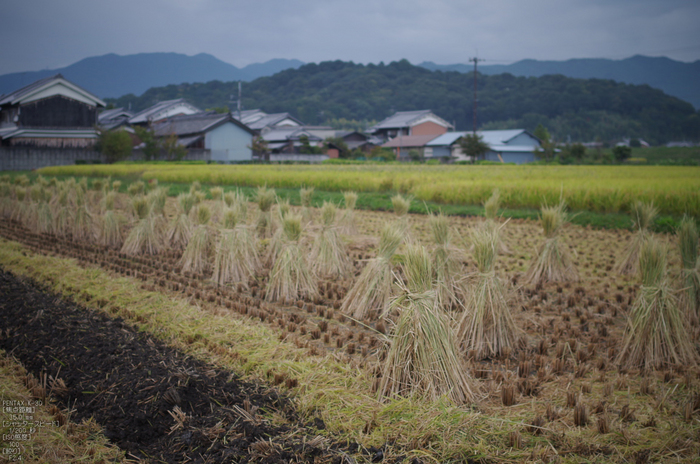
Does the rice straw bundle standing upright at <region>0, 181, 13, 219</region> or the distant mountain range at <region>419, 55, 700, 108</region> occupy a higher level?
the distant mountain range at <region>419, 55, 700, 108</region>

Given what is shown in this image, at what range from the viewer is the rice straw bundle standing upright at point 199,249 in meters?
6.47

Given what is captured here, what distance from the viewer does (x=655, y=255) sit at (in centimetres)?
379

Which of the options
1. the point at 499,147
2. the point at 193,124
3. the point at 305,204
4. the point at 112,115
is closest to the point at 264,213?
the point at 305,204

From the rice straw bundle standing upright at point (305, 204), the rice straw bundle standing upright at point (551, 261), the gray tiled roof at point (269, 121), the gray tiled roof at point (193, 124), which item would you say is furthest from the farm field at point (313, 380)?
the gray tiled roof at point (269, 121)

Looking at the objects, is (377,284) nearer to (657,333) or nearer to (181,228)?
(657,333)

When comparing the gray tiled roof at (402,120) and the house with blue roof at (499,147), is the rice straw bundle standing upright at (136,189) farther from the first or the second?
the gray tiled roof at (402,120)

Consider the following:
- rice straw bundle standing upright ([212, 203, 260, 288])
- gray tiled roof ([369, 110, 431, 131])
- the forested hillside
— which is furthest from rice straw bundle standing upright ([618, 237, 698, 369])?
the forested hillside

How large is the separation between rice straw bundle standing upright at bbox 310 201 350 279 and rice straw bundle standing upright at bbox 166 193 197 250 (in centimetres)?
292

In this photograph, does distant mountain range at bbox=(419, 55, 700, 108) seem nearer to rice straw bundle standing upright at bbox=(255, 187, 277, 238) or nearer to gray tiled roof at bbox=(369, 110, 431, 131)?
gray tiled roof at bbox=(369, 110, 431, 131)

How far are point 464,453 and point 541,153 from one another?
43194mm

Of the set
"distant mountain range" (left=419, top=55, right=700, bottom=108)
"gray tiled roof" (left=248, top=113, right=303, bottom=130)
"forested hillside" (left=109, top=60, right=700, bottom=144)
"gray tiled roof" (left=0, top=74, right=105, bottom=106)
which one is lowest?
"gray tiled roof" (left=0, top=74, right=105, bottom=106)

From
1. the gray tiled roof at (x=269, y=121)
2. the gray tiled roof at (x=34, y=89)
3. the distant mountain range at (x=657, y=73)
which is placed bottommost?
the gray tiled roof at (x=34, y=89)

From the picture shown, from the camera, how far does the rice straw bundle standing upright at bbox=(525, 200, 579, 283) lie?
6.07 metres

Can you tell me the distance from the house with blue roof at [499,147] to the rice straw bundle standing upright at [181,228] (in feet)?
123
